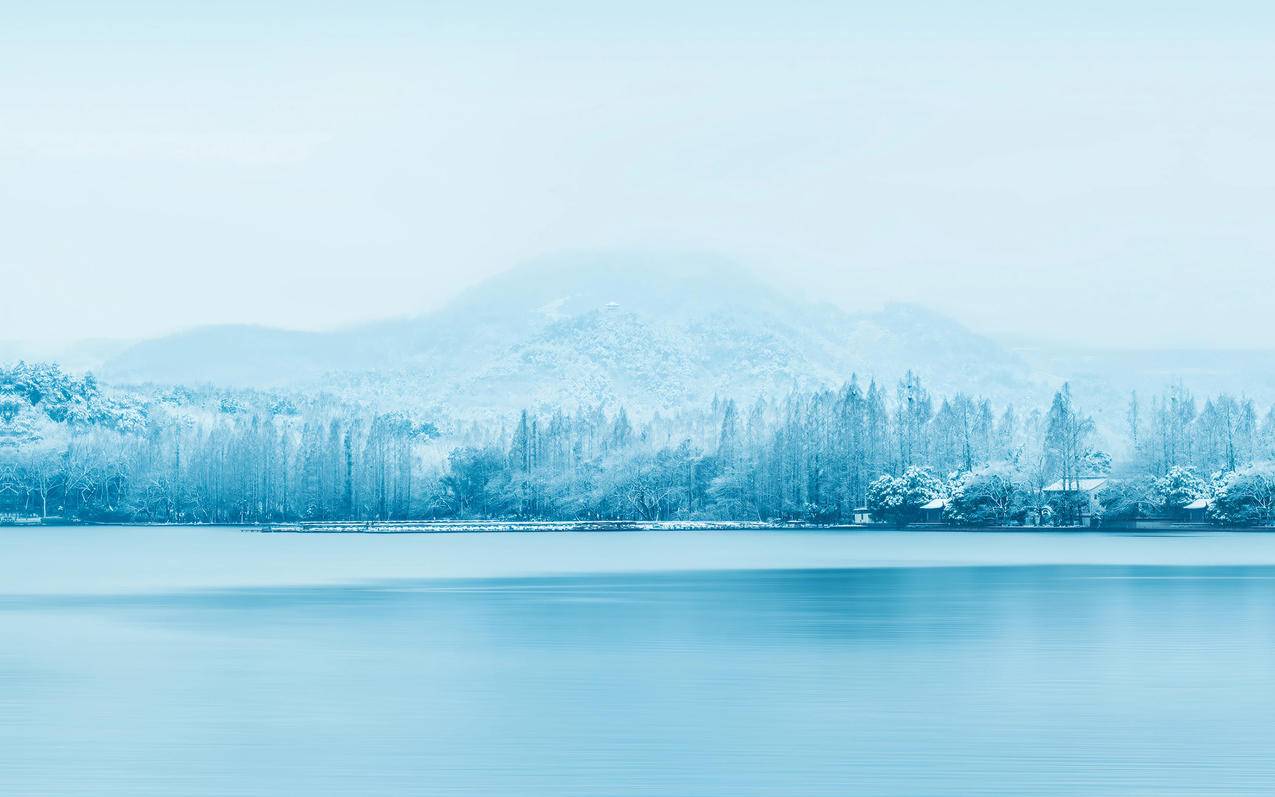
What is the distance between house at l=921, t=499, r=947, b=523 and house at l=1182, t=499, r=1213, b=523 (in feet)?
51.9

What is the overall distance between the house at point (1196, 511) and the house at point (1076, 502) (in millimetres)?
5457

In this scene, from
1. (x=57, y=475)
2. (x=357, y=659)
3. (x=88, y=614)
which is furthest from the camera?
(x=57, y=475)

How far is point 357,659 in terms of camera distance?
22781 millimetres

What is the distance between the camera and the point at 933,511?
10825 centimetres

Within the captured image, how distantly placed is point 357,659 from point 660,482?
104 metres

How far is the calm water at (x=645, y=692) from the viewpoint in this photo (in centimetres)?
1397

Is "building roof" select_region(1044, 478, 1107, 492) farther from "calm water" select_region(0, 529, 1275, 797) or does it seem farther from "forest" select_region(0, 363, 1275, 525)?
"calm water" select_region(0, 529, 1275, 797)

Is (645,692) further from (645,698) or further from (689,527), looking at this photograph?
(689,527)

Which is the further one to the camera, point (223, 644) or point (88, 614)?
point (88, 614)

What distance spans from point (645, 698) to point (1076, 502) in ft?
301

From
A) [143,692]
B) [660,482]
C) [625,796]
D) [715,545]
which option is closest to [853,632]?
[143,692]

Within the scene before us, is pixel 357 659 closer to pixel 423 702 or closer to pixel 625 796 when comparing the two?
pixel 423 702

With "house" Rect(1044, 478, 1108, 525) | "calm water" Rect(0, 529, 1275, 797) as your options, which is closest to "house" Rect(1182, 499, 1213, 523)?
"house" Rect(1044, 478, 1108, 525)

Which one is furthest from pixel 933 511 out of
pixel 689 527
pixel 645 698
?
pixel 645 698
